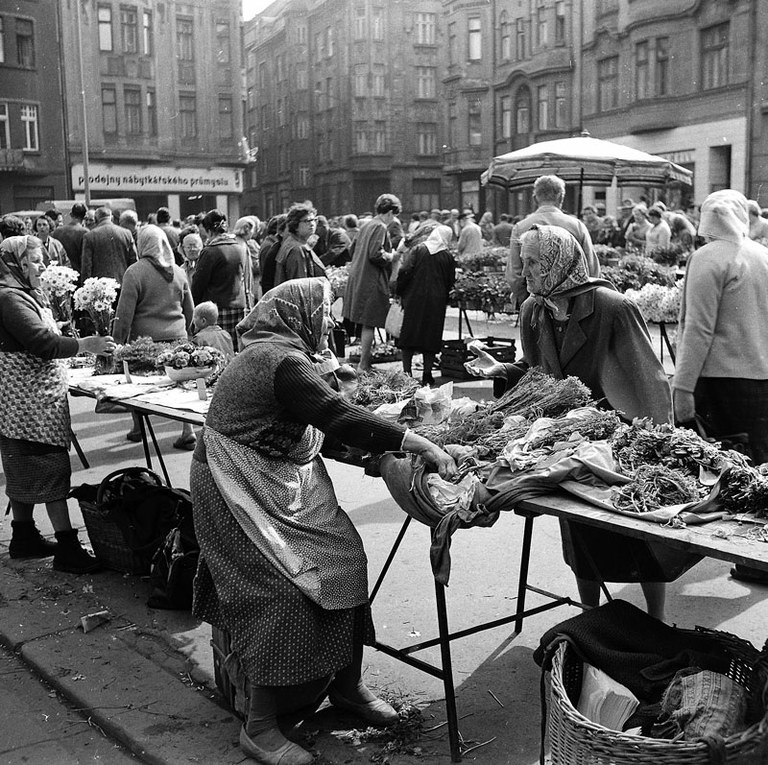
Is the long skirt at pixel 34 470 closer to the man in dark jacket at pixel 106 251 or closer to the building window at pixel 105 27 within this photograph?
the man in dark jacket at pixel 106 251

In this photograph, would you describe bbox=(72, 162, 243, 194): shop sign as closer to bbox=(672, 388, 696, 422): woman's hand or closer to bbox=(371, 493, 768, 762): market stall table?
bbox=(672, 388, 696, 422): woman's hand

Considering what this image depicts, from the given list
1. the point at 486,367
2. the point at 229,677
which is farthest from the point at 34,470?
the point at 486,367

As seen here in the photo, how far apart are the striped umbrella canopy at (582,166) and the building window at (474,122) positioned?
3173cm

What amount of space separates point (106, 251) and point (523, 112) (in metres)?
31.4

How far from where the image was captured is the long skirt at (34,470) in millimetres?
5145

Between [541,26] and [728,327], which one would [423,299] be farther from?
[541,26]

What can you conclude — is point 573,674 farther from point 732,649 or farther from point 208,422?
point 208,422

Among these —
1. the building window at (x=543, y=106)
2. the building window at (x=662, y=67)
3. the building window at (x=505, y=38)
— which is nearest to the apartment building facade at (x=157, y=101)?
the building window at (x=505, y=38)

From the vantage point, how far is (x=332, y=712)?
372cm

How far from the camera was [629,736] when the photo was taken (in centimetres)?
251

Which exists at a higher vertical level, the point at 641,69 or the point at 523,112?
the point at 641,69

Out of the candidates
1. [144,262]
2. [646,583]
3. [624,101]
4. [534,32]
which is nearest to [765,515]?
[646,583]

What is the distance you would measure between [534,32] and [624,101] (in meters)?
7.77

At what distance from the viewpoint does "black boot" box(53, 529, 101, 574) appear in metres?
5.32
